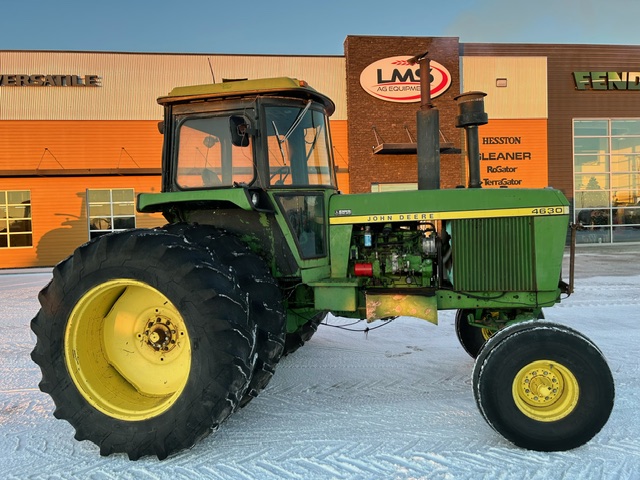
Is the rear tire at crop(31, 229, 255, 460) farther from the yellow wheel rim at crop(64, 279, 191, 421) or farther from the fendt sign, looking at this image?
the fendt sign

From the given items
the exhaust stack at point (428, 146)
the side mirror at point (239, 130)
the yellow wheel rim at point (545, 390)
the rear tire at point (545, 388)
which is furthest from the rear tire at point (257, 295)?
the exhaust stack at point (428, 146)

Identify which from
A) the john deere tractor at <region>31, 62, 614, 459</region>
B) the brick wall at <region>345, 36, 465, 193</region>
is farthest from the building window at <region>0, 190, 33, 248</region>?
the john deere tractor at <region>31, 62, 614, 459</region>

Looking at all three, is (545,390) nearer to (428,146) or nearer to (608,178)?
(428,146)

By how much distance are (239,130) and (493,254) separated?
205 cm

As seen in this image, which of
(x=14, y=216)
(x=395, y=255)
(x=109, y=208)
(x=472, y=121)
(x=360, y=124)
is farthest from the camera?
(x=360, y=124)

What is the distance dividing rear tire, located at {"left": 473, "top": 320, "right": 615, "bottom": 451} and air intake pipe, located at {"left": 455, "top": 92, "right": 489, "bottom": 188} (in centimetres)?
168

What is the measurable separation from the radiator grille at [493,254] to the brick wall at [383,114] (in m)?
15.2

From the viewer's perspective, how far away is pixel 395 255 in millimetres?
4000

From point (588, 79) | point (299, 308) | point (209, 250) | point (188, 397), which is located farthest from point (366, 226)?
point (588, 79)

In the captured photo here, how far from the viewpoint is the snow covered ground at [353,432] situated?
285cm

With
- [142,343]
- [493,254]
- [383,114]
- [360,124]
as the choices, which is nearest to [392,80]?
[383,114]

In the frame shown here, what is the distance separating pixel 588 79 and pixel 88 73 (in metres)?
19.1

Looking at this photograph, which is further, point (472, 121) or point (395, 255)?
point (472, 121)

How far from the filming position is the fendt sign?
18719mm
